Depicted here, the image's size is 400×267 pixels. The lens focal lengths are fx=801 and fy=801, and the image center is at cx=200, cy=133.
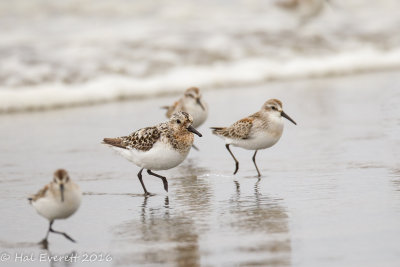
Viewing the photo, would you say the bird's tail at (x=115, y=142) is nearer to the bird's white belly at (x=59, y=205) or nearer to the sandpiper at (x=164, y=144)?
the sandpiper at (x=164, y=144)

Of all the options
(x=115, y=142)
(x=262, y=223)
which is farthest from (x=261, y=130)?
(x=262, y=223)

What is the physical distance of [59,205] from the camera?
20.4ft

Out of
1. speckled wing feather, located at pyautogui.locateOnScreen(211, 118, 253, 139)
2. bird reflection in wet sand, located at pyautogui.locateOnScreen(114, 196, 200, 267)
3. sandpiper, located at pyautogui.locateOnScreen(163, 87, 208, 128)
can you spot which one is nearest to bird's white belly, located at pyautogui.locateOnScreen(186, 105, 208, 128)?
sandpiper, located at pyautogui.locateOnScreen(163, 87, 208, 128)

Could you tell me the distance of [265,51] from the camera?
18.4 m

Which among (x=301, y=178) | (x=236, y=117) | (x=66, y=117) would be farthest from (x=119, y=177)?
(x=66, y=117)

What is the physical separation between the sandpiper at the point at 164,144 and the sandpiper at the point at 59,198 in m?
1.80

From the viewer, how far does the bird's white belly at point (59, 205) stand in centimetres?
623

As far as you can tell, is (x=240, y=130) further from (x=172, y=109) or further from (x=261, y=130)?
(x=172, y=109)

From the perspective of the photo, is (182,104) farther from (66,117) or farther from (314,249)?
(314,249)

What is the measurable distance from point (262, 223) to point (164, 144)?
176 cm

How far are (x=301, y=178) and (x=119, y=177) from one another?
7.00ft

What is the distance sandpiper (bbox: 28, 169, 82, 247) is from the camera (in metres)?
6.21

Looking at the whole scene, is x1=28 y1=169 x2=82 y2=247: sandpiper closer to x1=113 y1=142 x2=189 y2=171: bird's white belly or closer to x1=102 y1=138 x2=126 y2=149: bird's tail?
x1=113 y1=142 x2=189 y2=171: bird's white belly

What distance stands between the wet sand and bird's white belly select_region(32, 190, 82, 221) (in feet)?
0.86
